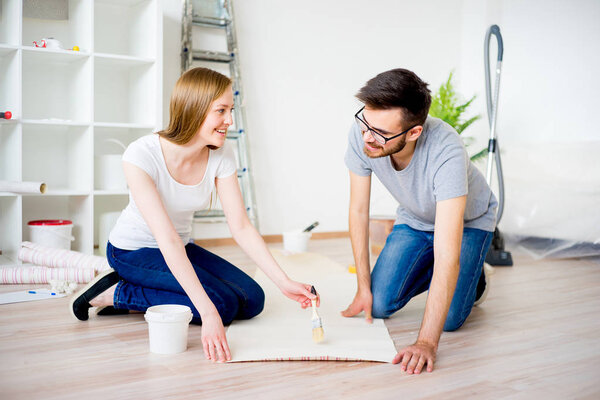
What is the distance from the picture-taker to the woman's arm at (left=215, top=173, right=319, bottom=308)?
6.15 ft

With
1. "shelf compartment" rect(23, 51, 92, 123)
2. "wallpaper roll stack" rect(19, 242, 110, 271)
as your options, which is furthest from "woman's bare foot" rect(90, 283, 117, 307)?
"shelf compartment" rect(23, 51, 92, 123)

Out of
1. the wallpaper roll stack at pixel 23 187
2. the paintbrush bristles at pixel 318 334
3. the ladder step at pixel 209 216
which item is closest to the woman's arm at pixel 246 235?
the paintbrush bristles at pixel 318 334

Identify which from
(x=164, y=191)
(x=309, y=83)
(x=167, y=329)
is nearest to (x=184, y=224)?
(x=164, y=191)

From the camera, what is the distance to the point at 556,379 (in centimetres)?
158

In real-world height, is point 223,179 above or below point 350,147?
below

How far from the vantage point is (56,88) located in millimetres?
3605

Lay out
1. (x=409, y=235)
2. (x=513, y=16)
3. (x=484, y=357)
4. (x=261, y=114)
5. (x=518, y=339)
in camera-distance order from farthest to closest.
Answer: (x=513, y=16) < (x=261, y=114) < (x=409, y=235) < (x=518, y=339) < (x=484, y=357)

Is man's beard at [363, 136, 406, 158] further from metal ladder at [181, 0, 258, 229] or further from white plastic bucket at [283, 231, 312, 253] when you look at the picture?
metal ladder at [181, 0, 258, 229]

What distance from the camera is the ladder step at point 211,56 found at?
399 centimetres

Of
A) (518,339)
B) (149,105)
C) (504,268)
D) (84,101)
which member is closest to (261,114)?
(149,105)

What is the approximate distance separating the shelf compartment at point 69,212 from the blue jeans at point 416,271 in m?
1.95

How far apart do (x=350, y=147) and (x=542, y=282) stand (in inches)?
64.8

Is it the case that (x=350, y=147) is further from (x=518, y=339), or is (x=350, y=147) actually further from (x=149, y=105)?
(x=149, y=105)

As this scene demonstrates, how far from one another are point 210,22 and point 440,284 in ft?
9.81
